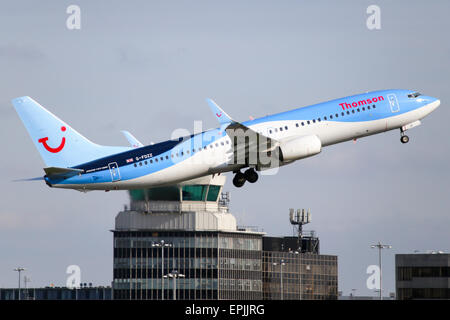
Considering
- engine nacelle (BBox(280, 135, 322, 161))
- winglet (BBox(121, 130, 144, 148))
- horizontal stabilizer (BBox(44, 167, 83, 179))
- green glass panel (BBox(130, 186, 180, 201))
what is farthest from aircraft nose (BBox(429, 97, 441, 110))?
green glass panel (BBox(130, 186, 180, 201))

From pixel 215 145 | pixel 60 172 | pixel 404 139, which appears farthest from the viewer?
pixel 404 139

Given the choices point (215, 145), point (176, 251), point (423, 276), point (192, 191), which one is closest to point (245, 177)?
point (215, 145)

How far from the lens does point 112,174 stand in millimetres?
82000

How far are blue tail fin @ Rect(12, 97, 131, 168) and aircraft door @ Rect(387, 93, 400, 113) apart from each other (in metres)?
26.5

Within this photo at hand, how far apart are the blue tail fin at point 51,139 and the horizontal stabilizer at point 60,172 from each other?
1775 mm

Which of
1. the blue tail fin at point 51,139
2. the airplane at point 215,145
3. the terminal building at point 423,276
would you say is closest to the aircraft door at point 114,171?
the airplane at point 215,145

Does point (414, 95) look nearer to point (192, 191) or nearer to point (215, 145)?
point (215, 145)

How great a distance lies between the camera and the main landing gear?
90.2 meters

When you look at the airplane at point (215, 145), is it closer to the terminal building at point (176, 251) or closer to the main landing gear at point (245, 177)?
the main landing gear at point (245, 177)

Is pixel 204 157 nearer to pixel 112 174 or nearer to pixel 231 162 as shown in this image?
pixel 231 162

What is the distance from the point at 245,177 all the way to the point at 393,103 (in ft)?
51.8

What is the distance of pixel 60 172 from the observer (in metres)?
80.1

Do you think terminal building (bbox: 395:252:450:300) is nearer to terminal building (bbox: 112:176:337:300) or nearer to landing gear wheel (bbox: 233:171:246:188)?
landing gear wheel (bbox: 233:171:246:188)
